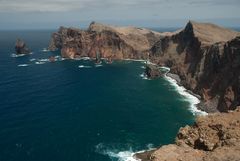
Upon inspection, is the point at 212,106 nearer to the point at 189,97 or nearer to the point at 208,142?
the point at 189,97

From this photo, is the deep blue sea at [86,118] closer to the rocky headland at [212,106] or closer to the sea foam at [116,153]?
the sea foam at [116,153]

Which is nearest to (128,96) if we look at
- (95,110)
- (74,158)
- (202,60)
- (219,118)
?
(95,110)

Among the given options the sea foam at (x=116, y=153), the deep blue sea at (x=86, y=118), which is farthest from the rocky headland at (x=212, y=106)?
the deep blue sea at (x=86, y=118)

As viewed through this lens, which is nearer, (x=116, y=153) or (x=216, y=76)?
(x=116, y=153)

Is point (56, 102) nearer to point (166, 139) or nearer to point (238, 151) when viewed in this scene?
point (166, 139)

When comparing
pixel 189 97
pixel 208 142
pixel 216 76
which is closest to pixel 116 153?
pixel 208 142

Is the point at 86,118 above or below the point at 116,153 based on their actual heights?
above

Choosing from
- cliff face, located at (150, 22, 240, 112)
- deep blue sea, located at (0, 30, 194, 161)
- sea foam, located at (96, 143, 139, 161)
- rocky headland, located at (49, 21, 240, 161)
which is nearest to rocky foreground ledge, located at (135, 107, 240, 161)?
rocky headland, located at (49, 21, 240, 161)
